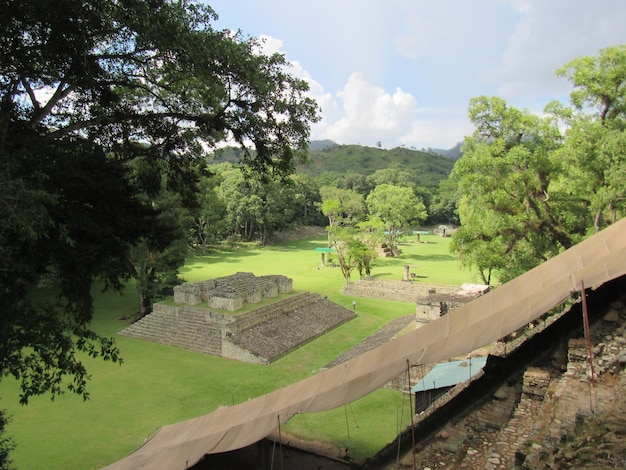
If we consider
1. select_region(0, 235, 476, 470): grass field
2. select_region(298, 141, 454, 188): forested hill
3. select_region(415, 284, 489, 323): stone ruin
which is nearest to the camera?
select_region(0, 235, 476, 470): grass field

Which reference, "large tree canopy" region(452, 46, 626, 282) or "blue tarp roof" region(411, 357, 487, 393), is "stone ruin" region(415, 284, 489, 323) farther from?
"blue tarp roof" region(411, 357, 487, 393)

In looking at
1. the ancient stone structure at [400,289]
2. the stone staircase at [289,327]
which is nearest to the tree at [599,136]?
the ancient stone structure at [400,289]

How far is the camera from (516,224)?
596 inches

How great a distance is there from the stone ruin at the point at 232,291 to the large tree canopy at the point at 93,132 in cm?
1172

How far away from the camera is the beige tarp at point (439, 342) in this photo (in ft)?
17.1

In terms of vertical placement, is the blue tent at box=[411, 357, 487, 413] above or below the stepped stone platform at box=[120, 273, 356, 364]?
above

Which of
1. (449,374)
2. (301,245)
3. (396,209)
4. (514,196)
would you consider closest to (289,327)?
(449,374)

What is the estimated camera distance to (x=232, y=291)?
20359 millimetres

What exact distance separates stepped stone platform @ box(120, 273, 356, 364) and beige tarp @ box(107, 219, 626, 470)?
11174 mm

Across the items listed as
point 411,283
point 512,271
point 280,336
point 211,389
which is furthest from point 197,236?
point 512,271

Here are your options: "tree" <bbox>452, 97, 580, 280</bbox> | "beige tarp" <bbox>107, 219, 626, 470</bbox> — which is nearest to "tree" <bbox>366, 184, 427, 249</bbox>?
"tree" <bbox>452, 97, 580, 280</bbox>

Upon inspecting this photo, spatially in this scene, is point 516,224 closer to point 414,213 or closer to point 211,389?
point 211,389

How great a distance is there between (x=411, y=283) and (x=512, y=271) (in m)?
12.9

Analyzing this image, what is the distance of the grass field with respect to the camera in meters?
11.1
